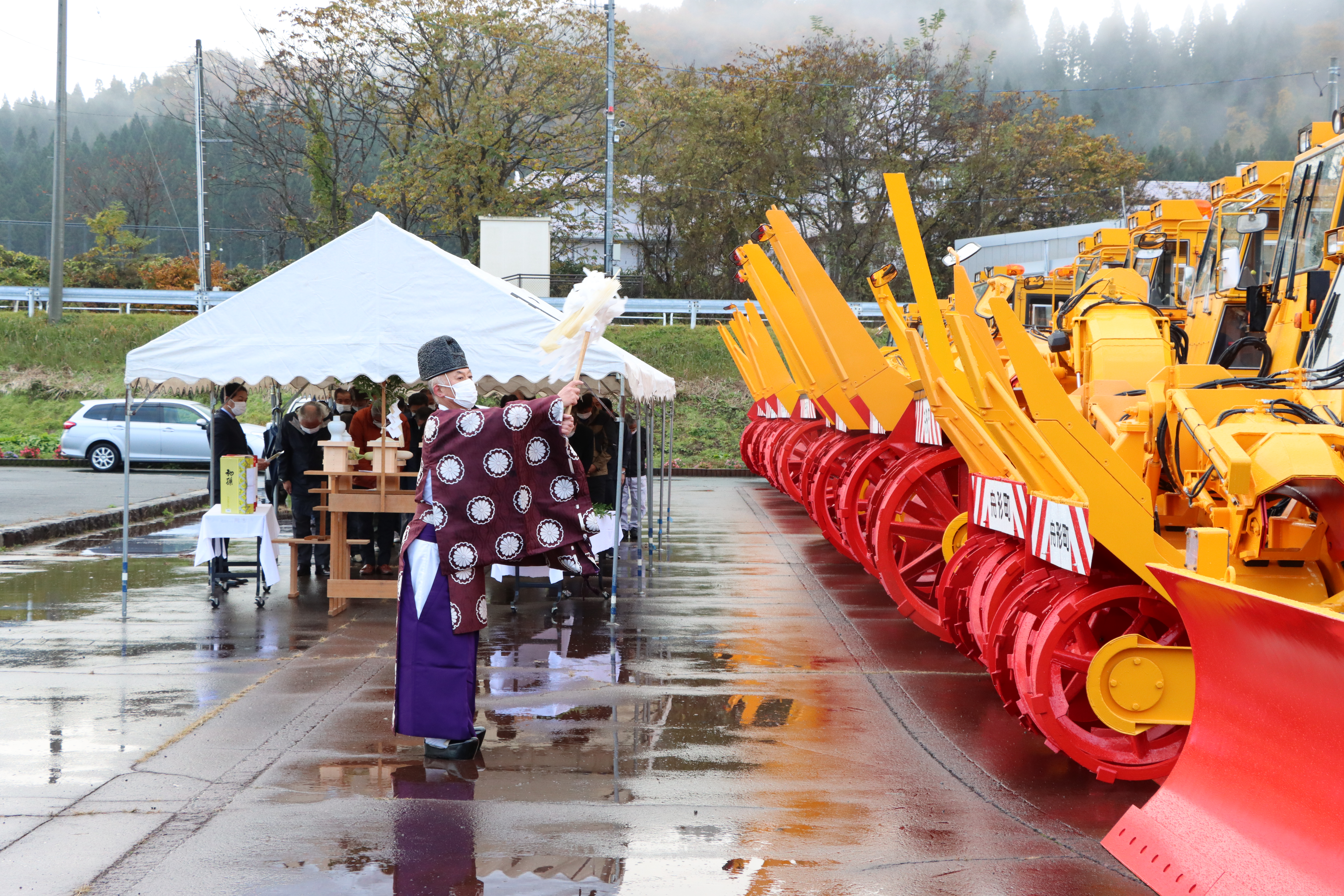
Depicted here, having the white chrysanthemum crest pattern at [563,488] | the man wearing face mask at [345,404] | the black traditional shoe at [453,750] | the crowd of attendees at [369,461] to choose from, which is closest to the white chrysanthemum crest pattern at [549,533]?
the white chrysanthemum crest pattern at [563,488]

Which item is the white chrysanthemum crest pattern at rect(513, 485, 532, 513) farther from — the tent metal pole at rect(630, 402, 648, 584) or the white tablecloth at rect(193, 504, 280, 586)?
the tent metal pole at rect(630, 402, 648, 584)

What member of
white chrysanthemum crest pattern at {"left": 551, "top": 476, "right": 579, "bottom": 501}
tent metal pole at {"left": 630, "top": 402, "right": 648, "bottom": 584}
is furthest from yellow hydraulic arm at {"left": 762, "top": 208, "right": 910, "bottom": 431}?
white chrysanthemum crest pattern at {"left": 551, "top": 476, "right": 579, "bottom": 501}

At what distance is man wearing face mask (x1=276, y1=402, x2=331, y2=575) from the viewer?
37.8ft

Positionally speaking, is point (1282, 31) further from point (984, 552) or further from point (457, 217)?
point (984, 552)

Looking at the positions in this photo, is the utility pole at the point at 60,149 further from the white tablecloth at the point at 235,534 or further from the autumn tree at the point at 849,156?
the white tablecloth at the point at 235,534

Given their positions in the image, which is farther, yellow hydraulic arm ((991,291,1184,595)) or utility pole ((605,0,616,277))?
utility pole ((605,0,616,277))

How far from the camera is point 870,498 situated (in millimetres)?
9477

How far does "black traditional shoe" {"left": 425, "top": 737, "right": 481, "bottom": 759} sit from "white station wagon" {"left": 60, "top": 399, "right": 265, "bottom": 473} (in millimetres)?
20221

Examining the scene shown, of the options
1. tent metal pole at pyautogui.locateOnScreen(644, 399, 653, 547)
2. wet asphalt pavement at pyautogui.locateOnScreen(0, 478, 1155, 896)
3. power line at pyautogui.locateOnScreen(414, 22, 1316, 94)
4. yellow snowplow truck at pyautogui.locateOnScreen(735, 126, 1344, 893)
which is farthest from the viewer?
power line at pyautogui.locateOnScreen(414, 22, 1316, 94)

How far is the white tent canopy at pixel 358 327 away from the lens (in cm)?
955

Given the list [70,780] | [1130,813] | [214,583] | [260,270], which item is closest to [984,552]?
[1130,813]

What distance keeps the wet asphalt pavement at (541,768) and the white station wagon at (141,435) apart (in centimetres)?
1637

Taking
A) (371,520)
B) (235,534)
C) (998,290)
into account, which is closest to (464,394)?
(235,534)

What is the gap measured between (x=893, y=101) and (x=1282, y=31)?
502ft
